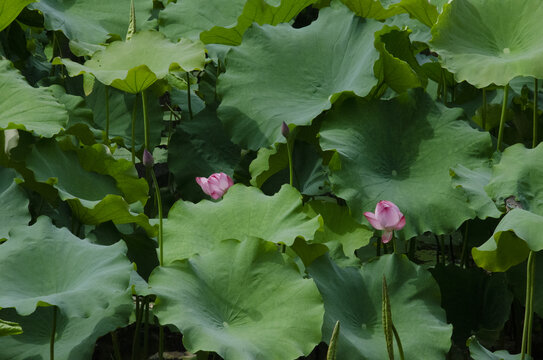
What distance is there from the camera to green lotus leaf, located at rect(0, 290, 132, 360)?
163 cm

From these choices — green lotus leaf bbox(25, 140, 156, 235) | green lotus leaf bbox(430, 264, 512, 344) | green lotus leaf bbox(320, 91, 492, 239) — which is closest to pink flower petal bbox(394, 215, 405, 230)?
green lotus leaf bbox(320, 91, 492, 239)

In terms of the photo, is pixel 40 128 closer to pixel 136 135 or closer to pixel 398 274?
pixel 136 135

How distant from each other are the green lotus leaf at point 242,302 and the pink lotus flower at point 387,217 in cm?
24

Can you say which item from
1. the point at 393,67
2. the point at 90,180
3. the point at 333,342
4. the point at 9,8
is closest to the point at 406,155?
the point at 393,67

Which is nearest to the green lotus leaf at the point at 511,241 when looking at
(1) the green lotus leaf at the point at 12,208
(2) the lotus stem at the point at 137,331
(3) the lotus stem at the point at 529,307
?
(3) the lotus stem at the point at 529,307

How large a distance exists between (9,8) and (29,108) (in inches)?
13.8

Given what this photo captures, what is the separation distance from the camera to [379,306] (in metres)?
1.76

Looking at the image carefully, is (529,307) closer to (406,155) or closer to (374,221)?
(374,221)

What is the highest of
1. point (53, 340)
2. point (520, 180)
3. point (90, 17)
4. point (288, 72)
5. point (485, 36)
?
point (485, 36)

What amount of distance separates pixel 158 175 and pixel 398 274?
1.44m

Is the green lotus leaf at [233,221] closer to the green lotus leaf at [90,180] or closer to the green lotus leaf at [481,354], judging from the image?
the green lotus leaf at [90,180]

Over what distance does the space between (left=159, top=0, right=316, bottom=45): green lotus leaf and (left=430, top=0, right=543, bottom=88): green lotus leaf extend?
48 centimetres

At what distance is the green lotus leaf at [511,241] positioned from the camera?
1478 mm

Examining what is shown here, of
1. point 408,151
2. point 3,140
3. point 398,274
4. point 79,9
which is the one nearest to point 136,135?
point 79,9
